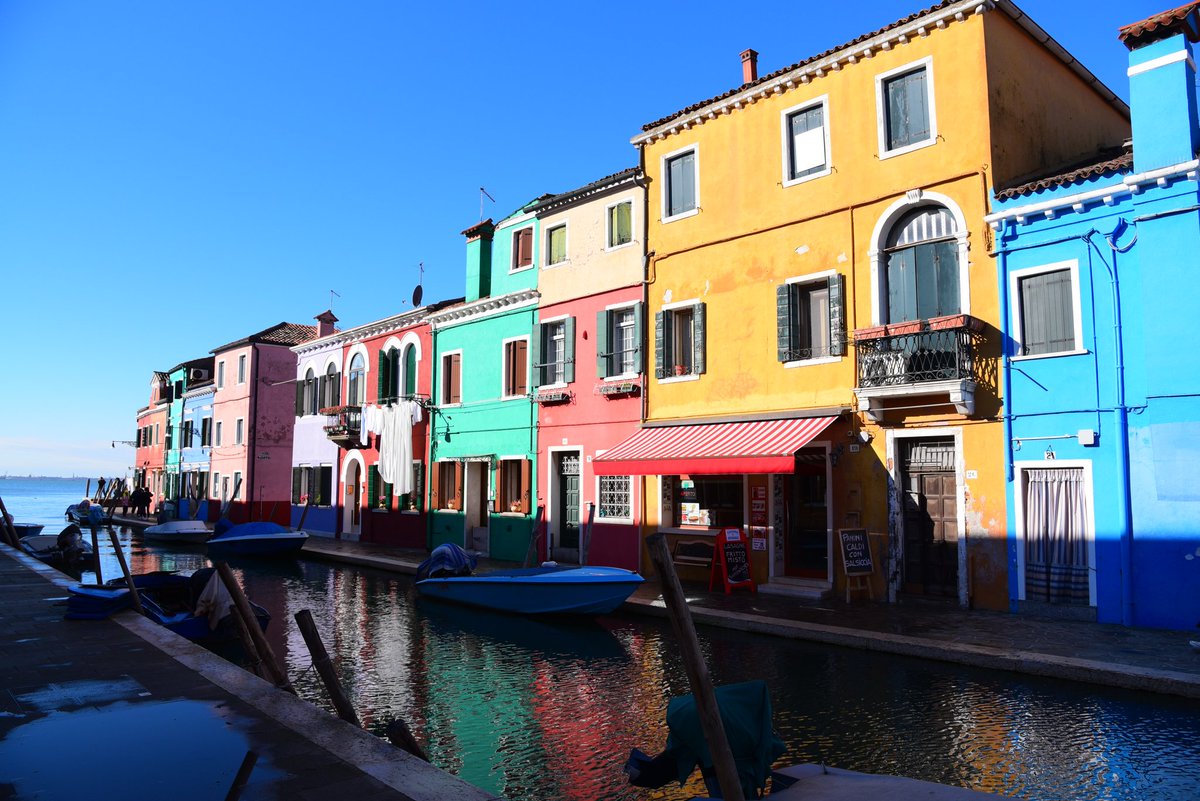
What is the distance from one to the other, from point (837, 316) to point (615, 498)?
704 centimetres

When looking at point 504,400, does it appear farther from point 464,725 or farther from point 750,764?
point 750,764

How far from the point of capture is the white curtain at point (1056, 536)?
39.4ft

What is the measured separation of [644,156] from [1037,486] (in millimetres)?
11304

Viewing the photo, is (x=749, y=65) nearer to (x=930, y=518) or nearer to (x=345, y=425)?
(x=930, y=518)

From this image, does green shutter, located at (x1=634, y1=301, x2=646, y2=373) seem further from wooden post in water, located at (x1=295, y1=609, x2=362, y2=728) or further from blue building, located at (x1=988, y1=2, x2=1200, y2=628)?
wooden post in water, located at (x1=295, y1=609, x2=362, y2=728)

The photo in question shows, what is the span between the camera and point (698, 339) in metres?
17.5

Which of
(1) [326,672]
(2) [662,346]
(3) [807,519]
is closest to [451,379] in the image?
(2) [662,346]

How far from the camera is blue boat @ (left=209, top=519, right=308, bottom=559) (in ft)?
83.4

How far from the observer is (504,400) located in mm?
23062

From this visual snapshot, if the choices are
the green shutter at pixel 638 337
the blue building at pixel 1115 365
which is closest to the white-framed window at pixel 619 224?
the green shutter at pixel 638 337

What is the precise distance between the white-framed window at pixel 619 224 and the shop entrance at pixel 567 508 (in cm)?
536

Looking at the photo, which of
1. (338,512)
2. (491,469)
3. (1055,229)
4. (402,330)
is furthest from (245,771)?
(338,512)

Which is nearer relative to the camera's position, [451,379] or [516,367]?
[516,367]

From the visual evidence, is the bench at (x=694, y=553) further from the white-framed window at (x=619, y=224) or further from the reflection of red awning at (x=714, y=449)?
the white-framed window at (x=619, y=224)
